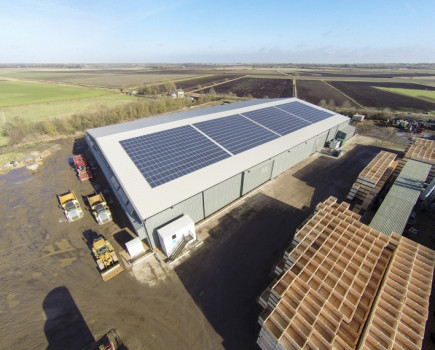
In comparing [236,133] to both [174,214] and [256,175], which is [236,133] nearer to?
[256,175]

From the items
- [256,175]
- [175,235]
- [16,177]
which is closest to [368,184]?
[256,175]

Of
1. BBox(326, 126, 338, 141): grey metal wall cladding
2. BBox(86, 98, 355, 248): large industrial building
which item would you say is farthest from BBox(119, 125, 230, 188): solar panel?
BBox(326, 126, 338, 141): grey metal wall cladding

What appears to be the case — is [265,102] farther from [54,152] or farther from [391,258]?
[54,152]

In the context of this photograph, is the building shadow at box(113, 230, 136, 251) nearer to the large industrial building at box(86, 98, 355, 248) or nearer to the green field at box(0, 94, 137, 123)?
the large industrial building at box(86, 98, 355, 248)

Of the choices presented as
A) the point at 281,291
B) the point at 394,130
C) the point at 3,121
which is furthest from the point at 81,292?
the point at 394,130

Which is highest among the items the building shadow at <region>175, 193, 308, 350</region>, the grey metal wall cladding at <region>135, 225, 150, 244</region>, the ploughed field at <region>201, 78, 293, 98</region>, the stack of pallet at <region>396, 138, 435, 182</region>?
the stack of pallet at <region>396, 138, 435, 182</region>

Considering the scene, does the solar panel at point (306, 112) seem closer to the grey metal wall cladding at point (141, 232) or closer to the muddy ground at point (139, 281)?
the muddy ground at point (139, 281)

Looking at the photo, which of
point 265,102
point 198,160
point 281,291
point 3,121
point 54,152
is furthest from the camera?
point 3,121
